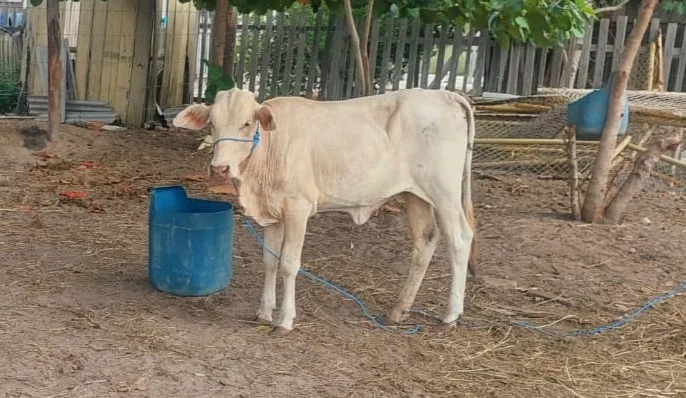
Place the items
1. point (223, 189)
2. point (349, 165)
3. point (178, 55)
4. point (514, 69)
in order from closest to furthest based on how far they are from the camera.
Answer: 1. point (349, 165)
2. point (223, 189)
3. point (514, 69)
4. point (178, 55)

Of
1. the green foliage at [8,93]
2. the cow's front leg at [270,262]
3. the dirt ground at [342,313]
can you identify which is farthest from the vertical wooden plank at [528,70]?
the cow's front leg at [270,262]

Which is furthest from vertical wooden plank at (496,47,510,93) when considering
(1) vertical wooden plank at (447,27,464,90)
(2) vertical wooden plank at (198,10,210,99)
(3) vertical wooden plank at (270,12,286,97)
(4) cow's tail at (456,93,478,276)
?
(4) cow's tail at (456,93,478,276)

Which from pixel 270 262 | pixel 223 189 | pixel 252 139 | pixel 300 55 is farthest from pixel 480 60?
pixel 252 139

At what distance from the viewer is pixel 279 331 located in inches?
180

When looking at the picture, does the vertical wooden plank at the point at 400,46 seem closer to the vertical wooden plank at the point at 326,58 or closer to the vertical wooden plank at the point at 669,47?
the vertical wooden plank at the point at 326,58

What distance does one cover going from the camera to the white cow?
443 cm

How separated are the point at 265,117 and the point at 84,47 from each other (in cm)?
819

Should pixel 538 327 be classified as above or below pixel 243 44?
below

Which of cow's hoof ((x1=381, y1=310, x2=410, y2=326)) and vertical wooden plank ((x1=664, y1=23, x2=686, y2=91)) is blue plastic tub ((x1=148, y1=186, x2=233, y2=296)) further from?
vertical wooden plank ((x1=664, y1=23, x2=686, y2=91))

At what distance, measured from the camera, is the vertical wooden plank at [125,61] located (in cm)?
1159

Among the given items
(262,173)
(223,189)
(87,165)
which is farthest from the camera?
(87,165)

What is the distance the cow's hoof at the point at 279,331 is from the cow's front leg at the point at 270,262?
0.16 metres

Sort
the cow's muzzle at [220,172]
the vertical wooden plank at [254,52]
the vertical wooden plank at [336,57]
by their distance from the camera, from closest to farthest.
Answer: the cow's muzzle at [220,172] < the vertical wooden plank at [336,57] < the vertical wooden plank at [254,52]

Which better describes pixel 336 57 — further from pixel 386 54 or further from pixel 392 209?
pixel 392 209
